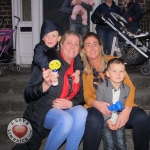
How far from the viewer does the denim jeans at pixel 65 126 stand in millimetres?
2455

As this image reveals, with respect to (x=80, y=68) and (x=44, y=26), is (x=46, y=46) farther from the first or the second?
(x=80, y=68)

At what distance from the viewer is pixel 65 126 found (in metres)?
2.45

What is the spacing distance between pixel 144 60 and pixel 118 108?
7.76 ft

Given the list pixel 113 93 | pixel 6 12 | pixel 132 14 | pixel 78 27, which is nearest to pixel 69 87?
pixel 113 93

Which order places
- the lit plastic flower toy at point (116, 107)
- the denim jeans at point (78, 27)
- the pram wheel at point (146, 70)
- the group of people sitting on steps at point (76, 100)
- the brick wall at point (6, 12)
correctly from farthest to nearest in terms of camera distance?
the brick wall at point (6, 12) < the denim jeans at point (78, 27) < the pram wheel at point (146, 70) < the group of people sitting on steps at point (76, 100) < the lit plastic flower toy at point (116, 107)

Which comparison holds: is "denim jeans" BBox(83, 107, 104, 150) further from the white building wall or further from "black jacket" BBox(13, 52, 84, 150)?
the white building wall

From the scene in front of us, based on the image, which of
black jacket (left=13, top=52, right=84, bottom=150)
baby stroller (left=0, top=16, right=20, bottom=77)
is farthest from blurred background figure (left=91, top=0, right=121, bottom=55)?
black jacket (left=13, top=52, right=84, bottom=150)

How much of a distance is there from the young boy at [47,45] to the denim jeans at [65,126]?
0.37m

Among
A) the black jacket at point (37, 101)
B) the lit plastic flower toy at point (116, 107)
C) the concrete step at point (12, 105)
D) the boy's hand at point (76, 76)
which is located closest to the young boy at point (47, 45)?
the boy's hand at point (76, 76)

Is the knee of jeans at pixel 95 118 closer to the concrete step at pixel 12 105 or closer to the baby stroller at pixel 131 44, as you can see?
the concrete step at pixel 12 105

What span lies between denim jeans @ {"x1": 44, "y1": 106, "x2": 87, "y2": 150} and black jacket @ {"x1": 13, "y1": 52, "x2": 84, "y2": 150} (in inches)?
3.4

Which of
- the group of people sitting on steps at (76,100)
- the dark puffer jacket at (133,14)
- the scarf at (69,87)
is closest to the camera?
the group of people sitting on steps at (76,100)

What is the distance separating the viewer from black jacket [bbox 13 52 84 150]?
8.34 feet

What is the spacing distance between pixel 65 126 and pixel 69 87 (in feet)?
1.45
